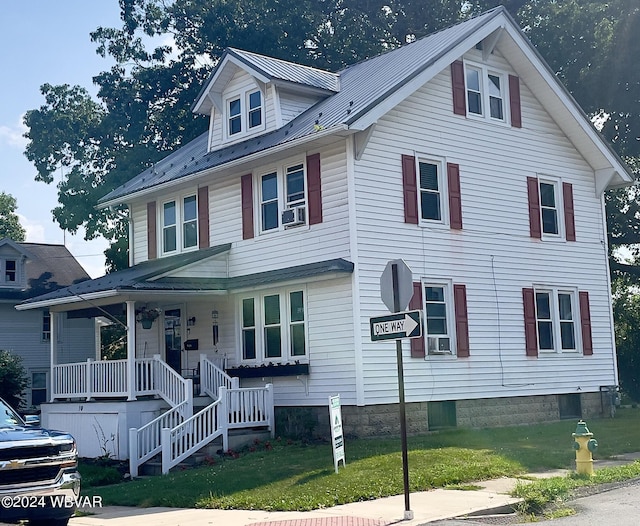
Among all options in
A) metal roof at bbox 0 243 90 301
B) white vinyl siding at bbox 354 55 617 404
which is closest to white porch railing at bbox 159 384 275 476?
white vinyl siding at bbox 354 55 617 404

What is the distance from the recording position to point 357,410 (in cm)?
1927

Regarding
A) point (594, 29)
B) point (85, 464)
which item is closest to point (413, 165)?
point (85, 464)

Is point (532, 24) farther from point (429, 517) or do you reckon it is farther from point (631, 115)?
point (429, 517)

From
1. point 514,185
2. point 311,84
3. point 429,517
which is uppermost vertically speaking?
point 311,84

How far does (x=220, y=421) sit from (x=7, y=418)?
292 inches

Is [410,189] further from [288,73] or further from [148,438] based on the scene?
[148,438]

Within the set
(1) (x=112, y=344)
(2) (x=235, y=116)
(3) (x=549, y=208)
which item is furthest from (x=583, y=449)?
(1) (x=112, y=344)

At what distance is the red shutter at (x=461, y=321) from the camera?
69.6 ft

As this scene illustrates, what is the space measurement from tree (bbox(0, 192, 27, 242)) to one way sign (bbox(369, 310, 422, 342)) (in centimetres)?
5361

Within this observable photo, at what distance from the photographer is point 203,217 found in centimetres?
2398

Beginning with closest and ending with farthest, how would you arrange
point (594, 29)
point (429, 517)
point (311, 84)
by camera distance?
point (429, 517) → point (311, 84) → point (594, 29)

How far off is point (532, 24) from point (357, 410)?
71.5 ft

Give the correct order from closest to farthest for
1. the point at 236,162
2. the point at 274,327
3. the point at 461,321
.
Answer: the point at 461,321, the point at 274,327, the point at 236,162

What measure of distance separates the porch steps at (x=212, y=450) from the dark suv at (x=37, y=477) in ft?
23.6
